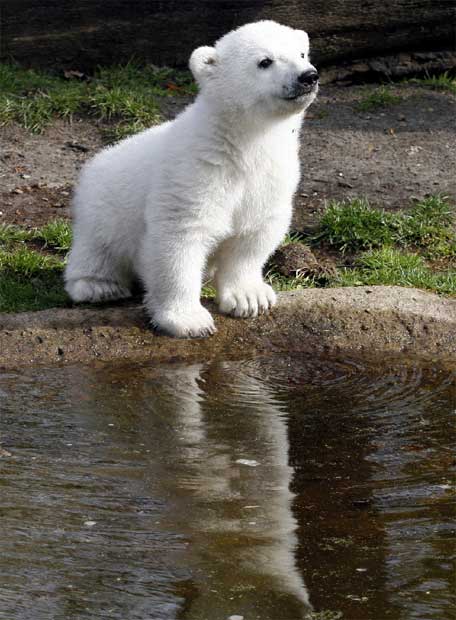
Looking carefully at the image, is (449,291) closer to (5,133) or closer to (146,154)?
(146,154)

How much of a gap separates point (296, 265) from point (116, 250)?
3.95 feet

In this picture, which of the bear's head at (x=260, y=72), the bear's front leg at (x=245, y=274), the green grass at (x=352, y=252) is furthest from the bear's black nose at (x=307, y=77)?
the green grass at (x=352, y=252)

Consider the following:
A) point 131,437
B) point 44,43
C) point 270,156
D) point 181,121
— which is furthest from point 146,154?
point 44,43

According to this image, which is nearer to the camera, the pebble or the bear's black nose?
the pebble

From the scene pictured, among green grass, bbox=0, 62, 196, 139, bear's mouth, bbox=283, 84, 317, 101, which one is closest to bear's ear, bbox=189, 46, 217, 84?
bear's mouth, bbox=283, 84, 317, 101

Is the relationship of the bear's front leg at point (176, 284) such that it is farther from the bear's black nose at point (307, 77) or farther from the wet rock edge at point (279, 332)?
the bear's black nose at point (307, 77)

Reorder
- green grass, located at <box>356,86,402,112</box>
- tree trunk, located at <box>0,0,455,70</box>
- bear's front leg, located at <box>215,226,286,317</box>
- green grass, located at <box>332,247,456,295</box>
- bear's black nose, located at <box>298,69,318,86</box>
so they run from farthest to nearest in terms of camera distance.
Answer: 1. tree trunk, located at <box>0,0,455,70</box>
2. green grass, located at <box>356,86,402,112</box>
3. green grass, located at <box>332,247,456,295</box>
4. bear's front leg, located at <box>215,226,286,317</box>
5. bear's black nose, located at <box>298,69,318,86</box>

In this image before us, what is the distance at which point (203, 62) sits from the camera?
5.45m

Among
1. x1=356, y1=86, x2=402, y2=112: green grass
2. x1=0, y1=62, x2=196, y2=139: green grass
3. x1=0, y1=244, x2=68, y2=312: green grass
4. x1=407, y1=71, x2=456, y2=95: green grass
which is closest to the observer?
x1=0, y1=244, x2=68, y2=312: green grass

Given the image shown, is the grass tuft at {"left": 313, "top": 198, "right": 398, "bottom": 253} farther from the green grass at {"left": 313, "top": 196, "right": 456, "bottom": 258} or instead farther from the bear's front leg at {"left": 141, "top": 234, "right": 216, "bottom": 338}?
the bear's front leg at {"left": 141, "top": 234, "right": 216, "bottom": 338}

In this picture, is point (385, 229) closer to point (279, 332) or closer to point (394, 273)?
point (394, 273)

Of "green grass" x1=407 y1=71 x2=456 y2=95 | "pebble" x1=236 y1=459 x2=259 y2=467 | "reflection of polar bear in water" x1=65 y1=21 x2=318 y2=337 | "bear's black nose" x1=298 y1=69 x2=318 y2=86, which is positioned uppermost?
"bear's black nose" x1=298 y1=69 x2=318 y2=86

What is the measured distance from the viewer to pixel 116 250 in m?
6.09

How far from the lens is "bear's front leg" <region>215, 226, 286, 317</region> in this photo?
5688mm
